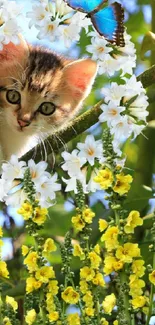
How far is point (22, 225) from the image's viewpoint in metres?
1.45

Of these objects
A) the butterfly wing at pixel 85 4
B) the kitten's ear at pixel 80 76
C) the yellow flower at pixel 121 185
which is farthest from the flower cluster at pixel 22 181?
the kitten's ear at pixel 80 76

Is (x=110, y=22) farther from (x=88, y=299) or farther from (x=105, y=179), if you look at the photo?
(x=88, y=299)

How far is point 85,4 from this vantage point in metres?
0.72

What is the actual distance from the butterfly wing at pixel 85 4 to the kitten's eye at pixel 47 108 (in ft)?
2.02

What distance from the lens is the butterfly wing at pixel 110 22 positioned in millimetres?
750

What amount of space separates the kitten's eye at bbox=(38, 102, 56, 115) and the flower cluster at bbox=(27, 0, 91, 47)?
1.57ft

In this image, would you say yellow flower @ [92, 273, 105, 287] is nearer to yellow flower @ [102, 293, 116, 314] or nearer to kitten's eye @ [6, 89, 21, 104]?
yellow flower @ [102, 293, 116, 314]

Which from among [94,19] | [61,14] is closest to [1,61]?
[61,14]

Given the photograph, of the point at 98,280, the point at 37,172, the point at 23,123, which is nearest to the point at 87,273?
the point at 98,280

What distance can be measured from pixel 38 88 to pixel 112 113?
0.49 meters

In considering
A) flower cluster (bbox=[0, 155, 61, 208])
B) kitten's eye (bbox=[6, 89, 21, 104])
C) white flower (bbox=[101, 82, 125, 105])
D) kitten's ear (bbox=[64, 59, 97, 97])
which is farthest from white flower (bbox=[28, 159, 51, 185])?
kitten's eye (bbox=[6, 89, 21, 104])

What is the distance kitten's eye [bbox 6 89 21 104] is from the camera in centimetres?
129

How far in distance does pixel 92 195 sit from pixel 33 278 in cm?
57

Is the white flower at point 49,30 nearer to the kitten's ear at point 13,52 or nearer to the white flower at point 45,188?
the white flower at point 45,188
